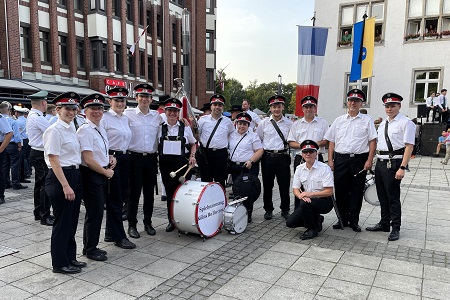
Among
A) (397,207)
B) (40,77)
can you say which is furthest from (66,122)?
(40,77)

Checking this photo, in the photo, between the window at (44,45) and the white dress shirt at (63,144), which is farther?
the window at (44,45)

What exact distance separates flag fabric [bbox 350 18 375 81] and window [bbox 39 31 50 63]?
15.8 m

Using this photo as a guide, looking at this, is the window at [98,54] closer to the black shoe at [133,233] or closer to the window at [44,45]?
the window at [44,45]

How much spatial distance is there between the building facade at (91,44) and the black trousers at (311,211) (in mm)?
13936

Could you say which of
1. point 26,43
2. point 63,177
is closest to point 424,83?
point 63,177

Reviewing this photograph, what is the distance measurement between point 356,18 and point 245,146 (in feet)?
60.9

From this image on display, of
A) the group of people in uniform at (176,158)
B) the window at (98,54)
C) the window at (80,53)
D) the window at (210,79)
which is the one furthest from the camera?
the window at (210,79)

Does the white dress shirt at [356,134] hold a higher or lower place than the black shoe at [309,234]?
higher

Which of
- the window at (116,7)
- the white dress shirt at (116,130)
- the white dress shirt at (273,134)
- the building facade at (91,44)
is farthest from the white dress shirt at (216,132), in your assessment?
the window at (116,7)

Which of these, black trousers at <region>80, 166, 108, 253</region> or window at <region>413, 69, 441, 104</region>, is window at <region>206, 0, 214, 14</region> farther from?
black trousers at <region>80, 166, 108, 253</region>

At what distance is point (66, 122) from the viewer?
389 cm

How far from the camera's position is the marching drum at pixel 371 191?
5893 mm

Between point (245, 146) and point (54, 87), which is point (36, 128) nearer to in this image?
point (245, 146)

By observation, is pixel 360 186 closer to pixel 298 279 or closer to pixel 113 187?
pixel 298 279
